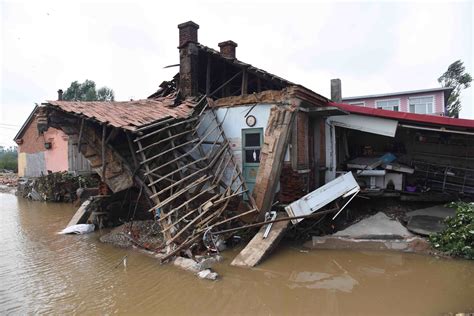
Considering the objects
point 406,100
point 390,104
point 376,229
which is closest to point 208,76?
point 376,229

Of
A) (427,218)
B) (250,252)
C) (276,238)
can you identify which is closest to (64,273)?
(250,252)

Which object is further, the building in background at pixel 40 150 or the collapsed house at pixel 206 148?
the building in background at pixel 40 150

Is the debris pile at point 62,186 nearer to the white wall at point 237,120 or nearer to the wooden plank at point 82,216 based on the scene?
the wooden plank at point 82,216

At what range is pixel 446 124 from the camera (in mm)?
9070

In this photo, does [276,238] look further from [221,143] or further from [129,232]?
[129,232]

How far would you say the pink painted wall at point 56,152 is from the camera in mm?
22375

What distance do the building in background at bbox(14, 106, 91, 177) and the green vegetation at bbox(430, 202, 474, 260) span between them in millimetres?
16556

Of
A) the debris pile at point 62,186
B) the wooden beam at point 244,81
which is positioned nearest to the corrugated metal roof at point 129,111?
the wooden beam at point 244,81

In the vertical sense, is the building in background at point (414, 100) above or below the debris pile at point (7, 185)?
above

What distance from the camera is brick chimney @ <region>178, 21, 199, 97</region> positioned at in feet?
36.1

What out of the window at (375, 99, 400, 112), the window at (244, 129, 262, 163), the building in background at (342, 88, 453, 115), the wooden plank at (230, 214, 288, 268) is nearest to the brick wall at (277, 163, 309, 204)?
the window at (244, 129, 262, 163)

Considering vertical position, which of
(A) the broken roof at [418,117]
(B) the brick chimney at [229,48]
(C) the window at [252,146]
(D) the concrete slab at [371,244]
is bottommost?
(D) the concrete slab at [371,244]

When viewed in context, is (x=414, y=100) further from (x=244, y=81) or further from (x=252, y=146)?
(x=252, y=146)

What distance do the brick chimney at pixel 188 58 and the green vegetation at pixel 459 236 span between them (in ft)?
27.4
